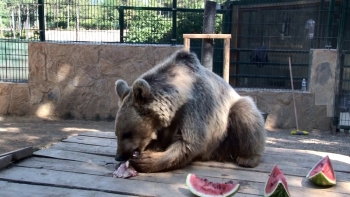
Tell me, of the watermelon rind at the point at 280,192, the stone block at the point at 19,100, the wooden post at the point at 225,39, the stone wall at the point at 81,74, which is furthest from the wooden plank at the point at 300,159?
the stone block at the point at 19,100

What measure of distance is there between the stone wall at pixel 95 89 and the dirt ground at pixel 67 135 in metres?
0.31

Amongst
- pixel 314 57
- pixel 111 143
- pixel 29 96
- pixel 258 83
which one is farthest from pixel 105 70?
pixel 111 143

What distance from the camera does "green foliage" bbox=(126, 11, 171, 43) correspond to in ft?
33.1

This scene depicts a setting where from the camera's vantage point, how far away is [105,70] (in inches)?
379

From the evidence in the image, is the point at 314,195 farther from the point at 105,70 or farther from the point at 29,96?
the point at 29,96

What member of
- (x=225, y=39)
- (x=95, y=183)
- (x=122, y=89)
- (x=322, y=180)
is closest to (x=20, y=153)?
(x=95, y=183)

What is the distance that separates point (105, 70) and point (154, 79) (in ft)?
21.0

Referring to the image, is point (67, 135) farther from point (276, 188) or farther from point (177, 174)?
point (276, 188)

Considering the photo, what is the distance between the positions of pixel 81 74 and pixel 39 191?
7.14m

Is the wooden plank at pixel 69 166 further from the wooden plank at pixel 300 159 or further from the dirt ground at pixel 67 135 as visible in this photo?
the dirt ground at pixel 67 135

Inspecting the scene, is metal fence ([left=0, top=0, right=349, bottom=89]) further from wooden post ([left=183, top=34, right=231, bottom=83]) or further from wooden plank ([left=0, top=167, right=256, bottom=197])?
wooden plank ([left=0, top=167, right=256, bottom=197])

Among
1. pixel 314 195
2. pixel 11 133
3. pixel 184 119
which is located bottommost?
pixel 11 133

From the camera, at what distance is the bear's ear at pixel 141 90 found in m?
3.13

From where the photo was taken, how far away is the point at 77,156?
Result: 361cm
